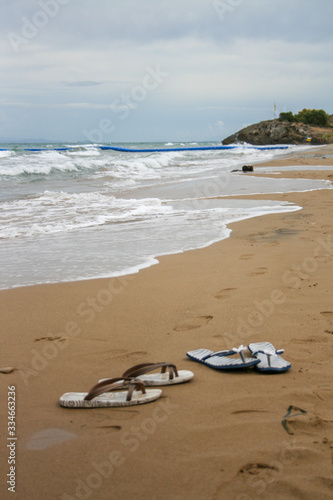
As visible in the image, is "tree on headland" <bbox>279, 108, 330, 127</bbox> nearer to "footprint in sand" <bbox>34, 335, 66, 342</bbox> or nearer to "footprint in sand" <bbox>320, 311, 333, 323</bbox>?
"footprint in sand" <bbox>320, 311, 333, 323</bbox>

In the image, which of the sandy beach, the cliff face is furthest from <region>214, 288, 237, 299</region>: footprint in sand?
the cliff face

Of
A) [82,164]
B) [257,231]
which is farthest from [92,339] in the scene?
[82,164]

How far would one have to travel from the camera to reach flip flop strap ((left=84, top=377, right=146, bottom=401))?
2.27 m

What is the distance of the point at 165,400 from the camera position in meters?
2.33

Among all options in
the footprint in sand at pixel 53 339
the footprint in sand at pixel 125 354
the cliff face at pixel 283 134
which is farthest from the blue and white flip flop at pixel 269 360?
the cliff face at pixel 283 134

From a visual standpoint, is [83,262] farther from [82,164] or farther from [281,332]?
[82,164]

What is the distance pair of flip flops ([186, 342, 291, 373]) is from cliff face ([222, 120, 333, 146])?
184ft

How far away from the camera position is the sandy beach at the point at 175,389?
68.6 inches

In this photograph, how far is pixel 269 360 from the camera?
8.37 feet

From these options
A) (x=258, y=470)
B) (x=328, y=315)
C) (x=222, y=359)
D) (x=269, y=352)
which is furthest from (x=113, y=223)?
(x=258, y=470)

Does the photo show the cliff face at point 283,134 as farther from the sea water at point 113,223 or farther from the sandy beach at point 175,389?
the sandy beach at point 175,389

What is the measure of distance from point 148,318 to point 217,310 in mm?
542

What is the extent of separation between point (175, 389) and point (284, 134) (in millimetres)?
59344

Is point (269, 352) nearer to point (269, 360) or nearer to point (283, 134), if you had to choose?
point (269, 360)
